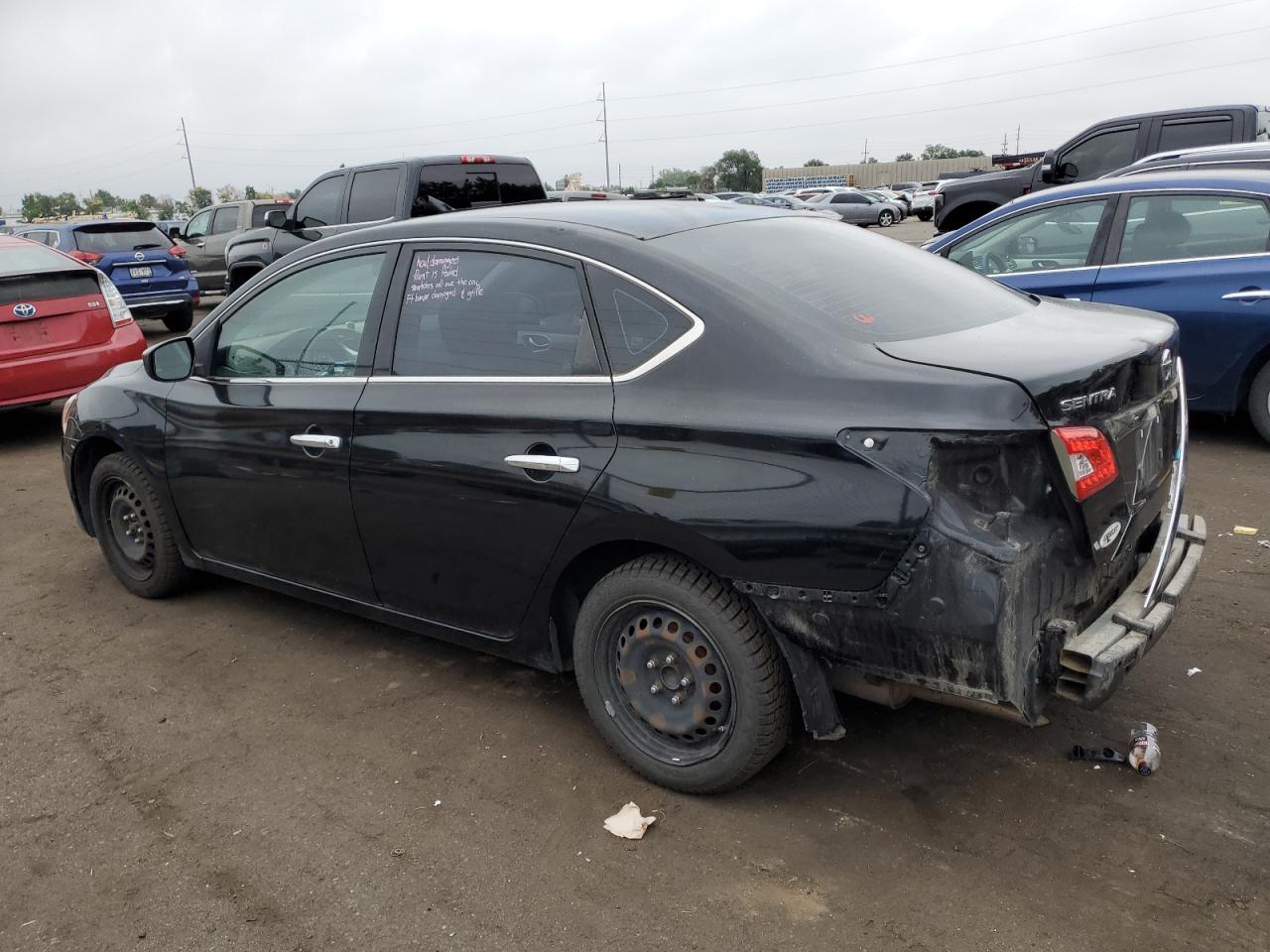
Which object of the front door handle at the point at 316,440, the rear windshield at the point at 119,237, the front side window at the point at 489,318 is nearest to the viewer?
the front side window at the point at 489,318

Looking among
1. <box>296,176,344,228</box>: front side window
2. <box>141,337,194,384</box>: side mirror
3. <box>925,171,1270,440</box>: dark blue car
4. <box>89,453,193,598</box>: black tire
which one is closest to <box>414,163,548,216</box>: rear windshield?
<box>296,176,344,228</box>: front side window

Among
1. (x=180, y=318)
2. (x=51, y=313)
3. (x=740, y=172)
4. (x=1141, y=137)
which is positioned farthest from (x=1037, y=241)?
(x=740, y=172)

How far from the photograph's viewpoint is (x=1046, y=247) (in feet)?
23.0

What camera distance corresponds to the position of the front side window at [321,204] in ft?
36.8

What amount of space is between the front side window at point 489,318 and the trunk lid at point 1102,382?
3.30 ft

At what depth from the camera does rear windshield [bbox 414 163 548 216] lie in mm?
10477

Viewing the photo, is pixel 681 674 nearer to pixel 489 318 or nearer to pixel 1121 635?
pixel 1121 635

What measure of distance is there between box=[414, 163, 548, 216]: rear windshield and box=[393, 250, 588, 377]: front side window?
22.6 ft

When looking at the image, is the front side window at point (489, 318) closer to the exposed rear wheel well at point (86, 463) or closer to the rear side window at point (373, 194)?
the exposed rear wheel well at point (86, 463)

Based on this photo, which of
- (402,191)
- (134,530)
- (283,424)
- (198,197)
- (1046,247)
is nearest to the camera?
(283,424)

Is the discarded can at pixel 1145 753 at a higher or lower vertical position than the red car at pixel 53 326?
lower

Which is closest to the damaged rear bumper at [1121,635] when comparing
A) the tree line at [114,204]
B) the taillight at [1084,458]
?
the taillight at [1084,458]

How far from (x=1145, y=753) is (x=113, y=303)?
8.23 meters

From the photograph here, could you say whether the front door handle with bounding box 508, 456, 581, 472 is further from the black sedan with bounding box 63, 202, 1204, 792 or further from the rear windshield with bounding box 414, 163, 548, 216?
the rear windshield with bounding box 414, 163, 548, 216
